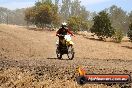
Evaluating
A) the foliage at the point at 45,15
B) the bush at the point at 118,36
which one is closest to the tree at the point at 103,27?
the bush at the point at 118,36

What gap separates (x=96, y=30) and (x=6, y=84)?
62.0 metres

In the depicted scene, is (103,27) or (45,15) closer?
(103,27)

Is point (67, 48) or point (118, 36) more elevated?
point (67, 48)

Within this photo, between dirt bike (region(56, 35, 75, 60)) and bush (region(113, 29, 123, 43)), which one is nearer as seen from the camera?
dirt bike (region(56, 35, 75, 60))

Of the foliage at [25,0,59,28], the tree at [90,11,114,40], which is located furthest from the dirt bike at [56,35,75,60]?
the foliage at [25,0,59,28]

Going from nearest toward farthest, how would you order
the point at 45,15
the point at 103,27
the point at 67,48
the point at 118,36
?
the point at 67,48, the point at 103,27, the point at 118,36, the point at 45,15

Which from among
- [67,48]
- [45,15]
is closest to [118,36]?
[45,15]

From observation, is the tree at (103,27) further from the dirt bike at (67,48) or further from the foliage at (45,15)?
the dirt bike at (67,48)

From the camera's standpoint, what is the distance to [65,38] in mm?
18734

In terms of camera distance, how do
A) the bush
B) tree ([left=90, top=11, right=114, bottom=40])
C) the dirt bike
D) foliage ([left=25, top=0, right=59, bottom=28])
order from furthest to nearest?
foliage ([left=25, top=0, right=59, bottom=28]), the bush, tree ([left=90, top=11, right=114, bottom=40]), the dirt bike

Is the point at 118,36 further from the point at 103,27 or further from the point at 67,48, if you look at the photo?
the point at 67,48

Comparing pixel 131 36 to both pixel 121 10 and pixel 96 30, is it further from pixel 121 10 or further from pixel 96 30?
pixel 121 10

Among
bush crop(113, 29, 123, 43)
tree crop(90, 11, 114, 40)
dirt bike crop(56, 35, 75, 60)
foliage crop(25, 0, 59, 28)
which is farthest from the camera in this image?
foliage crop(25, 0, 59, 28)

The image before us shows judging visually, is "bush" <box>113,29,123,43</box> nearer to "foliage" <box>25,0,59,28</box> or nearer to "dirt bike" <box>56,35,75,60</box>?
"foliage" <box>25,0,59,28</box>
